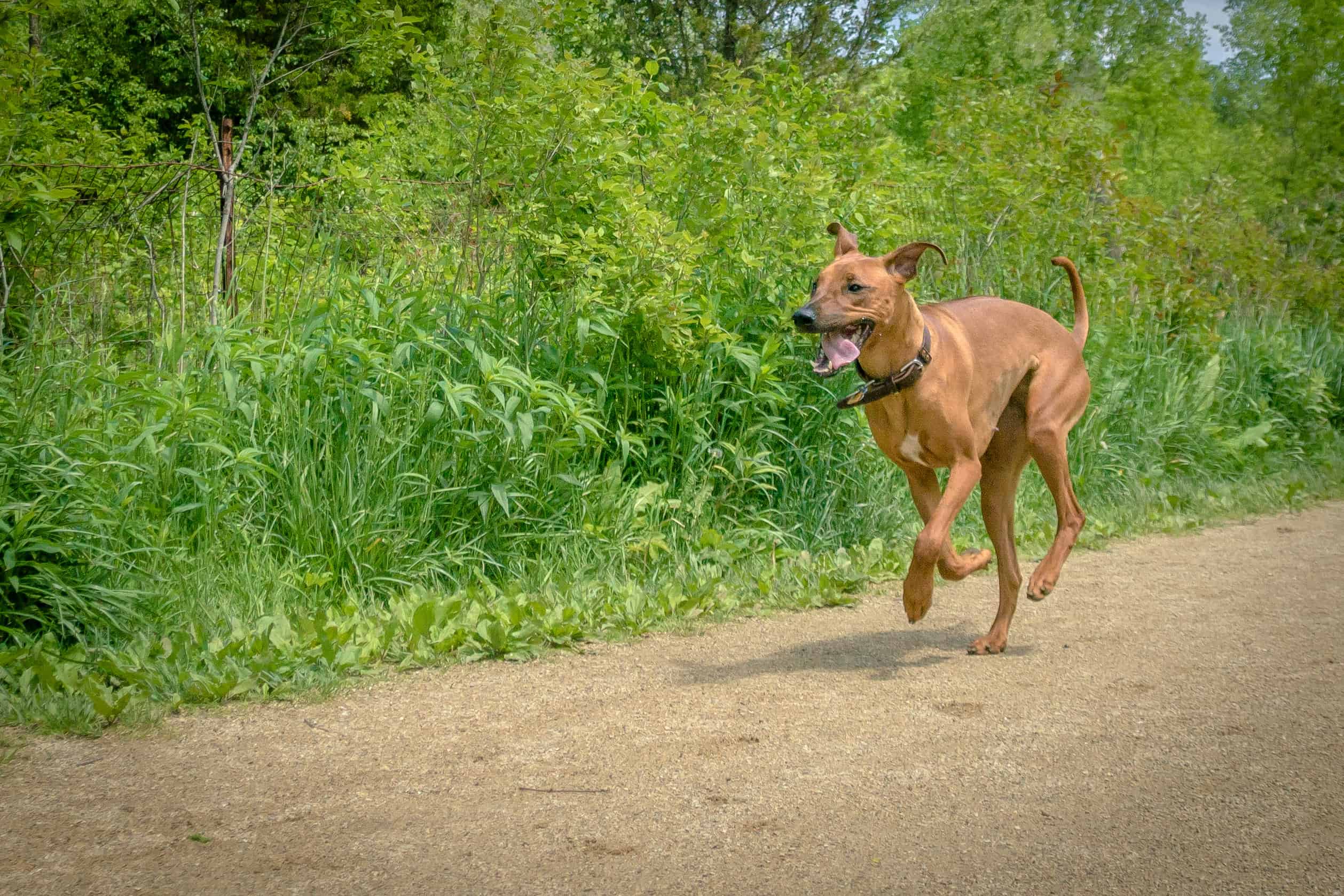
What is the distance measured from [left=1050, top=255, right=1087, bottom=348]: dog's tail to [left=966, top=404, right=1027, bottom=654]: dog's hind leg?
0.63 metres

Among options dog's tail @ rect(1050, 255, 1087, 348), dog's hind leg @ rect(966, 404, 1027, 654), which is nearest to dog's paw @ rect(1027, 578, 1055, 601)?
dog's hind leg @ rect(966, 404, 1027, 654)

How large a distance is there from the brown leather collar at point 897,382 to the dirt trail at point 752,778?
116 cm

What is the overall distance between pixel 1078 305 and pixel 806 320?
2.35 m

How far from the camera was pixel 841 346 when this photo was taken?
4.56m

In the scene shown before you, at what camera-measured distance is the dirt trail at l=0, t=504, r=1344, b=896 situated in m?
3.09

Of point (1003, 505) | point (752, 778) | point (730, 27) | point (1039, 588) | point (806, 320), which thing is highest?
point (730, 27)

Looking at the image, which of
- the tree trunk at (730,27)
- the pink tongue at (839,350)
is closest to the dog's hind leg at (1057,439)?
the pink tongue at (839,350)

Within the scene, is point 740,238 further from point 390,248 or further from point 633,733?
point 633,733

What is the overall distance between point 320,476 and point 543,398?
1.15 m

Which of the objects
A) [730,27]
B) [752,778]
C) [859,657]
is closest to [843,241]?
[859,657]

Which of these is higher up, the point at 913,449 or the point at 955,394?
the point at 955,394

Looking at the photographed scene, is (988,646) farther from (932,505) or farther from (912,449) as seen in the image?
(912,449)

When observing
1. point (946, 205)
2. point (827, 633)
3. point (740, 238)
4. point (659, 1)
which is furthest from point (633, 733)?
point (659, 1)

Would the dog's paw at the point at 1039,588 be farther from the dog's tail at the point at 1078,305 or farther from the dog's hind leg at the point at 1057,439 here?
the dog's tail at the point at 1078,305
